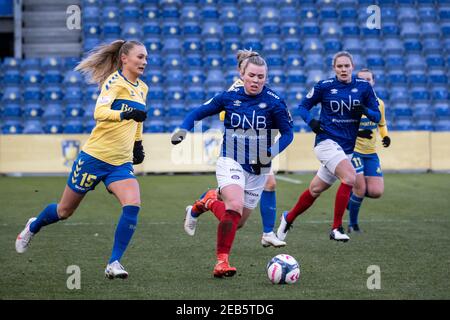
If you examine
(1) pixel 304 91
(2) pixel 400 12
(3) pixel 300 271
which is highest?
(2) pixel 400 12

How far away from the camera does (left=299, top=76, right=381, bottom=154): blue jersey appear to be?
9.89m

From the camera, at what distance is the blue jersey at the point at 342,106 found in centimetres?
989

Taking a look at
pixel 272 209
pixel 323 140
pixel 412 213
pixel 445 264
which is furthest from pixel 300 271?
pixel 412 213

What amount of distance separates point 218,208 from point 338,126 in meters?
2.28

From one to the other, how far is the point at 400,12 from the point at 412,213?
563 inches

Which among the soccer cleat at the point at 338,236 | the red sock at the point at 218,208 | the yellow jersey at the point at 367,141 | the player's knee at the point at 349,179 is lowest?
the soccer cleat at the point at 338,236

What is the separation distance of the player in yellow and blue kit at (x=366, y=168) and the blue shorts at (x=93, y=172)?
4.21m

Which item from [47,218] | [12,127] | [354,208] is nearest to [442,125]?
[12,127]

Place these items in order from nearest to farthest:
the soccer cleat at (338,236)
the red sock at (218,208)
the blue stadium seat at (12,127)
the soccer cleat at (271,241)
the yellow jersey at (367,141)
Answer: the red sock at (218,208)
the soccer cleat at (271,241)
the soccer cleat at (338,236)
the yellow jersey at (367,141)
the blue stadium seat at (12,127)

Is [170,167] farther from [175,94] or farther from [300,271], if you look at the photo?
[300,271]

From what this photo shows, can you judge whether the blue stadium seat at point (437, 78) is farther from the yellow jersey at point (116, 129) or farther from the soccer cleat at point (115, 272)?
the soccer cleat at point (115, 272)

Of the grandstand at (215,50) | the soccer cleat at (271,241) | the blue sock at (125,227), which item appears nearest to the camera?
the blue sock at (125,227)

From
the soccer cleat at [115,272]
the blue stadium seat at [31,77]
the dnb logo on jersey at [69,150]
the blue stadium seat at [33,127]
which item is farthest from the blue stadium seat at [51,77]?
the soccer cleat at [115,272]

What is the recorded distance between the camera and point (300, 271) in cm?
759
